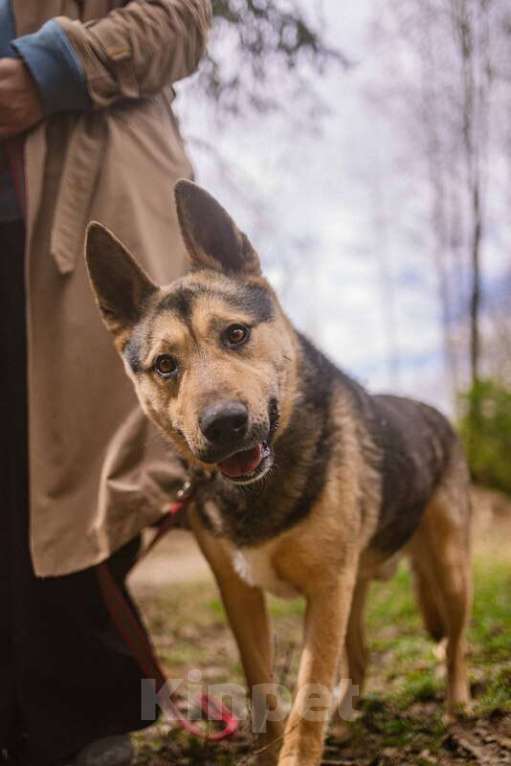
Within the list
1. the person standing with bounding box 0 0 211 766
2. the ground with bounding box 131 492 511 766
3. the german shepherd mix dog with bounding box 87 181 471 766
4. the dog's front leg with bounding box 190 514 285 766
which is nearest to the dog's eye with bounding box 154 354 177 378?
the german shepherd mix dog with bounding box 87 181 471 766

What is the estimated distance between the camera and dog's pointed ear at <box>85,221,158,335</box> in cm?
254

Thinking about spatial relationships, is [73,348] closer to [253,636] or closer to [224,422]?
[224,422]

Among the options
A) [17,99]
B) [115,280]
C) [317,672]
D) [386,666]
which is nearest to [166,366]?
[115,280]

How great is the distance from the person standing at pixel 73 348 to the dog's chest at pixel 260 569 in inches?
13.1

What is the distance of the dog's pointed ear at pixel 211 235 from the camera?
2535 millimetres

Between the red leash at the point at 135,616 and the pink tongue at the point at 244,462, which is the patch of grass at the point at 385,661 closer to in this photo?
the red leash at the point at 135,616

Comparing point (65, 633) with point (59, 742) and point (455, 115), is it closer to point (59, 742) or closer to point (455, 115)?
point (59, 742)

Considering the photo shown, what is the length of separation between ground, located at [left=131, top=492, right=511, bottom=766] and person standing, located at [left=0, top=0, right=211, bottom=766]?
1.74 ft

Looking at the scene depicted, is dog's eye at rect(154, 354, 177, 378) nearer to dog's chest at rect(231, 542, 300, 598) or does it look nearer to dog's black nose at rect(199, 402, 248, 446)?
dog's black nose at rect(199, 402, 248, 446)

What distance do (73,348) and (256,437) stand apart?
86cm

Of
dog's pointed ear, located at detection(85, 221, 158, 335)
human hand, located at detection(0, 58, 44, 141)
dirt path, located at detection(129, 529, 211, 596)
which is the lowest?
dirt path, located at detection(129, 529, 211, 596)

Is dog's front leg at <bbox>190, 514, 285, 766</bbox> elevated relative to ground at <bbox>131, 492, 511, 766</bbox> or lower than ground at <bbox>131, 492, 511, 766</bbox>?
elevated

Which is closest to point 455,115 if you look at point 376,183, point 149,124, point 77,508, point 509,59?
point 509,59

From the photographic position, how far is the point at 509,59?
6980mm
